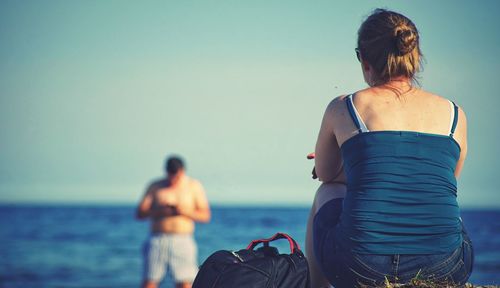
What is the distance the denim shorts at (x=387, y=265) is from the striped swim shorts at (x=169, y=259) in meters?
6.66

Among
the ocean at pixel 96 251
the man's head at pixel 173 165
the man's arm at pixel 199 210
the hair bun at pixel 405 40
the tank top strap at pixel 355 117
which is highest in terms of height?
the hair bun at pixel 405 40

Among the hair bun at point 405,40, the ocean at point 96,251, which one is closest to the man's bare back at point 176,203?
the ocean at point 96,251

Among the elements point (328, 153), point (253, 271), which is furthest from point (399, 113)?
point (253, 271)

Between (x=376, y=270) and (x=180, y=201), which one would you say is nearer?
(x=376, y=270)

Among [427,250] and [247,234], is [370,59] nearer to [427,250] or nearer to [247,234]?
[427,250]

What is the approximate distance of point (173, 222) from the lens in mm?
9750

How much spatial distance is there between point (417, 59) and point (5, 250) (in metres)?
27.1

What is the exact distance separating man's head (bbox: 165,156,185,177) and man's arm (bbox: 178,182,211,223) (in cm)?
41

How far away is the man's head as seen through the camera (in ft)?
32.2

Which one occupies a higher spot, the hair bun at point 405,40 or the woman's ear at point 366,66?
the hair bun at point 405,40

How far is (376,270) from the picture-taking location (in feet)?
9.60

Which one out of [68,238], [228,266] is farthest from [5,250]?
[228,266]

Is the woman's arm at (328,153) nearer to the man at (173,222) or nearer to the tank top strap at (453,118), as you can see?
the tank top strap at (453,118)

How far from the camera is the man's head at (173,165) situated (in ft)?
32.2
